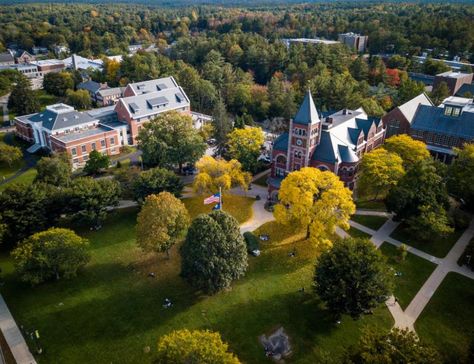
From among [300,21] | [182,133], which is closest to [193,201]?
[182,133]

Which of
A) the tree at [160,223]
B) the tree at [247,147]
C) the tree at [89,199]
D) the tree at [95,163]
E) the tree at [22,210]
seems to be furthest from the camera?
the tree at [95,163]

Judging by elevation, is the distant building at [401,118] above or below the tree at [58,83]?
above

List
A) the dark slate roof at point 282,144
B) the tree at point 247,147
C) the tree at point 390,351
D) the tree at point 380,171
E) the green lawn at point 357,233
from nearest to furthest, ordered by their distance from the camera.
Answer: the tree at point 390,351
the green lawn at point 357,233
the tree at point 380,171
the dark slate roof at point 282,144
the tree at point 247,147

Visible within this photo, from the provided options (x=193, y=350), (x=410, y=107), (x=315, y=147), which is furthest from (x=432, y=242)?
(x=193, y=350)

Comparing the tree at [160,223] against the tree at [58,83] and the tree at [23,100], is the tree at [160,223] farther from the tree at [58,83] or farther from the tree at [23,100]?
the tree at [58,83]

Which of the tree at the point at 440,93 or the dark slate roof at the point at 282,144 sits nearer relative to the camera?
the dark slate roof at the point at 282,144

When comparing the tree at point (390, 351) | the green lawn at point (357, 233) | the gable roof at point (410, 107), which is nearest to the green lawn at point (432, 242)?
the green lawn at point (357, 233)
